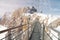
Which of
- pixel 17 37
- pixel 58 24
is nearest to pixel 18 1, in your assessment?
pixel 17 37

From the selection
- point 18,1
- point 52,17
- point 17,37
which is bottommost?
point 17,37

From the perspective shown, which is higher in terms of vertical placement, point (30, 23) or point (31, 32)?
point (30, 23)

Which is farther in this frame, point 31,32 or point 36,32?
point 31,32

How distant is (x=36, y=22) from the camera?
346cm

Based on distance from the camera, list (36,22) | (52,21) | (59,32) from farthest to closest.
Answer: (36,22) < (52,21) < (59,32)

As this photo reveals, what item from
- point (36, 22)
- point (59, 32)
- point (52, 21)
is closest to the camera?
point (59, 32)

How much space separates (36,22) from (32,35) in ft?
1.14

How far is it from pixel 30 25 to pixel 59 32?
0.80 meters

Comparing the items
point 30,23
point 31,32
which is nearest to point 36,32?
point 31,32

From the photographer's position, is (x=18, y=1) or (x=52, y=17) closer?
(x=52, y=17)

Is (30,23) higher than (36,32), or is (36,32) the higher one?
(30,23)

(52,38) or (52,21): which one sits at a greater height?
(52,21)

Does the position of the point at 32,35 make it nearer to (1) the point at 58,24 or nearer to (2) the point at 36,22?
(2) the point at 36,22

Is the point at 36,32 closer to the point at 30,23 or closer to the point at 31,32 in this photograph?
the point at 31,32
